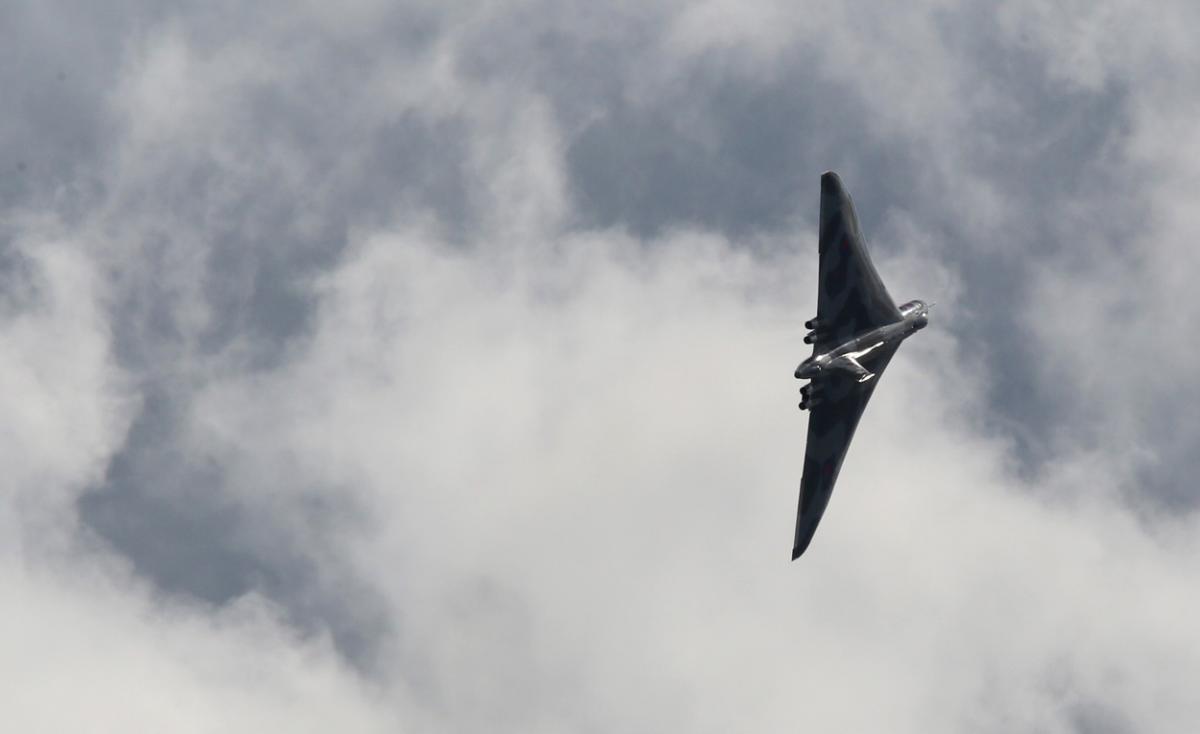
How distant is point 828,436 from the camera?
334ft

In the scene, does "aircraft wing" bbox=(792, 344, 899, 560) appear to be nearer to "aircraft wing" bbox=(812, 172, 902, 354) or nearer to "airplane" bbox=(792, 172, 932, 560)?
"airplane" bbox=(792, 172, 932, 560)

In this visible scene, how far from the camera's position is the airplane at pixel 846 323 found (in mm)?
98000

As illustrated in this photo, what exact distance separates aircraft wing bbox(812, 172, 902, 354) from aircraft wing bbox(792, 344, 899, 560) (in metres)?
2.85

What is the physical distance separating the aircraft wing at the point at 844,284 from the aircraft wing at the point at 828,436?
2847mm

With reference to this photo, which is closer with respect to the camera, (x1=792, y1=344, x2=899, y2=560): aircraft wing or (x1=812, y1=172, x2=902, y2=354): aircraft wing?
(x1=812, y1=172, x2=902, y2=354): aircraft wing

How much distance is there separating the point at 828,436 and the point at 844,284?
12.2 m

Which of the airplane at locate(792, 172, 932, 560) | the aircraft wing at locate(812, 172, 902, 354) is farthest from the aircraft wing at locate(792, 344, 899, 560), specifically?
the aircraft wing at locate(812, 172, 902, 354)

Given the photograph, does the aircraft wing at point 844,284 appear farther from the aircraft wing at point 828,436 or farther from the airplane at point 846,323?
the aircraft wing at point 828,436

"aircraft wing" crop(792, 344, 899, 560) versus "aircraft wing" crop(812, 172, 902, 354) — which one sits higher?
"aircraft wing" crop(812, 172, 902, 354)

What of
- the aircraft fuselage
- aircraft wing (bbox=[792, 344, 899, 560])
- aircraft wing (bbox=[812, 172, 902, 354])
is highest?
aircraft wing (bbox=[812, 172, 902, 354])

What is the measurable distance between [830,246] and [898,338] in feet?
29.5

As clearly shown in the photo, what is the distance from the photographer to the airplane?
9800 cm

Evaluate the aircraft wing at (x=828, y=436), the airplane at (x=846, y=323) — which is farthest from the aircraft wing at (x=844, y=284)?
the aircraft wing at (x=828, y=436)

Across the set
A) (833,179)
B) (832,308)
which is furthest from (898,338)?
(833,179)
